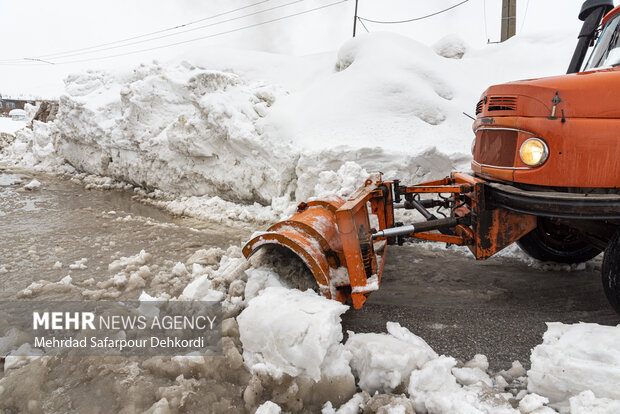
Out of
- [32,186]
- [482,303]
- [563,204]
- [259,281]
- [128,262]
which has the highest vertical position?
[32,186]

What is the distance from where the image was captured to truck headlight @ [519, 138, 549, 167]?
2615mm

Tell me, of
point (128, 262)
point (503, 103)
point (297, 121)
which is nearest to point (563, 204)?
point (503, 103)

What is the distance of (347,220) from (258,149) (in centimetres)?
511

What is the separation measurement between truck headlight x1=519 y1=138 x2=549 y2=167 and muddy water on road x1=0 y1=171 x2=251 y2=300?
11.9ft

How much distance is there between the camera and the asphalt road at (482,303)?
274cm

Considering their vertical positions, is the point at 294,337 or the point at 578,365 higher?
the point at 294,337

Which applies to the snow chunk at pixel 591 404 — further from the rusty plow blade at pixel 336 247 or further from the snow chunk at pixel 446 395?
the rusty plow blade at pixel 336 247

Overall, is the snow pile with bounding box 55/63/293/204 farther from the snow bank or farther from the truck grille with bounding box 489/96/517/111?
the truck grille with bounding box 489/96/517/111

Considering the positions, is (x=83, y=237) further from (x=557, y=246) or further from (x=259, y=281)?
(x=557, y=246)

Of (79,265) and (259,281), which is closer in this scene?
(259,281)

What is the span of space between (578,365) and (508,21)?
12718mm

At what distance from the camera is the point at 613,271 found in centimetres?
251

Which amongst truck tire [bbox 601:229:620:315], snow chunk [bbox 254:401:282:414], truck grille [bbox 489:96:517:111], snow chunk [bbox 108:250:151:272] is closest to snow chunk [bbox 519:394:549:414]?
truck tire [bbox 601:229:620:315]

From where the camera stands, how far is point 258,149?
24.1 ft
